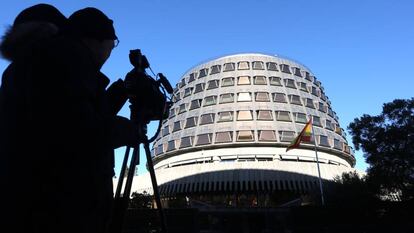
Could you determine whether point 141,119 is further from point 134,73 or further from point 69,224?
point 69,224

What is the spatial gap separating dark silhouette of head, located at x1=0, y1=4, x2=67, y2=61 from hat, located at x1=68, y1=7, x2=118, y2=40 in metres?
0.09

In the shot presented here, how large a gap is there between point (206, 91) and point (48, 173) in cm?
6288

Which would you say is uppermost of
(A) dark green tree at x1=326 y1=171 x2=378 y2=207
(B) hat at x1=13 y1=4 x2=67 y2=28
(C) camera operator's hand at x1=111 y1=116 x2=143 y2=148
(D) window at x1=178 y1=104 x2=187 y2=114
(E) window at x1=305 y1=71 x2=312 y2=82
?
(E) window at x1=305 y1=71 x2=312 y2=82

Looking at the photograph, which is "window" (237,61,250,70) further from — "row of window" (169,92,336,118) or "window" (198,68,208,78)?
"row of window" (169,92,336,118)

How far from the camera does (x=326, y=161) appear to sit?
188 feet

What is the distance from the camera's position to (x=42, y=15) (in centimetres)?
217

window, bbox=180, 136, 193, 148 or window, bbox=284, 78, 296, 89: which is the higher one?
window, bbox=284, 78, 296, 89

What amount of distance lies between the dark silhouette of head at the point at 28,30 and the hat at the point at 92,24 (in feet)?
0.28

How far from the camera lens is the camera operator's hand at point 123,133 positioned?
187cm

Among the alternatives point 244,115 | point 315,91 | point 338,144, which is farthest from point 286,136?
point 315,91

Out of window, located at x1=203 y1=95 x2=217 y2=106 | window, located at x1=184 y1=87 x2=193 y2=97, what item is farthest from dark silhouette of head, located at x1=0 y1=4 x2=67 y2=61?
window, located at x1=184 y1=87 x2=193 y2=97

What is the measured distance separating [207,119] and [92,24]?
58.6 metres

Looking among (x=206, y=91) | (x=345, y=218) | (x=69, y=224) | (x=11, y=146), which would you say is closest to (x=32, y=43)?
(x=11, y=146)

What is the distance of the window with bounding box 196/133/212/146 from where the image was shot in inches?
2269
